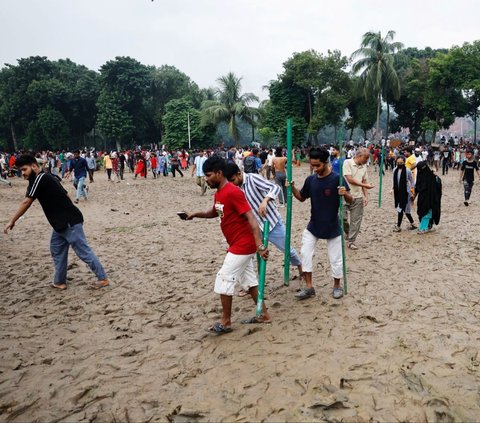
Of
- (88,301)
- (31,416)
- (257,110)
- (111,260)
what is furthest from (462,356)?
(257,110)

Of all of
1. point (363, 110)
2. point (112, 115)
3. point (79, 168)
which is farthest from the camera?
point (112, 115)

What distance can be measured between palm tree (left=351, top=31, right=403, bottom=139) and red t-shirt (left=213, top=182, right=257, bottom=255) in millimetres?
35281

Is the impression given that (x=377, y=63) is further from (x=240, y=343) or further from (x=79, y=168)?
(x=240, y=343)

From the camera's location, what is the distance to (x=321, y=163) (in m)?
4.68

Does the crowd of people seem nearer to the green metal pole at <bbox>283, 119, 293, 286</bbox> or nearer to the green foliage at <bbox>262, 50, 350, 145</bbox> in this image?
the green metal pole at <bbox>283, 119, 293, 286</bbox>

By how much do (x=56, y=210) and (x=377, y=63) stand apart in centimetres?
3602

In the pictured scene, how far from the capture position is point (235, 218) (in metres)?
3.97

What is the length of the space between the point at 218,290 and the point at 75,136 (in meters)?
51.8

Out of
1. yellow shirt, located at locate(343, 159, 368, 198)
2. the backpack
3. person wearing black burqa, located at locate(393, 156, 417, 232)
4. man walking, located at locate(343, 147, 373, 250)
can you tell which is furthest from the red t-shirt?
the backpack

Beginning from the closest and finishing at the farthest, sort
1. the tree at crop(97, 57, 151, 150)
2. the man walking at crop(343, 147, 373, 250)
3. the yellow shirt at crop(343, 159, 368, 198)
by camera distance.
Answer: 1. the man walking at crop(343, 147, 373, 250)
2. the yellow shirt at crop(343, 159, 368, 198)
3. the tree at crop(97, 57, 151, 150)

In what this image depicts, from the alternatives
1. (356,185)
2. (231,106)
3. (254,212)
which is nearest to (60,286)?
(254,212)

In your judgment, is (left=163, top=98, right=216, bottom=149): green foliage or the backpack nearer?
the backpack

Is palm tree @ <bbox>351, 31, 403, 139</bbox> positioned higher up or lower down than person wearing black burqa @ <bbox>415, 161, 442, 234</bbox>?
higher up

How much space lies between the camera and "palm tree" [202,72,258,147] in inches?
1532
